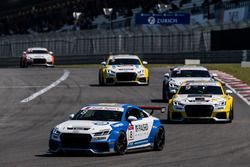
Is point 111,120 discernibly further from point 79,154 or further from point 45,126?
point 45,126

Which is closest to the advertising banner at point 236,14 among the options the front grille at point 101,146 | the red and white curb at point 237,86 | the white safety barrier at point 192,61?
the white safety barrier at point 192,61

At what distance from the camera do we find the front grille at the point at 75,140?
51.2 feet

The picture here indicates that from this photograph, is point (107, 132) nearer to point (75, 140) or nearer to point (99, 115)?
point (75, 140)

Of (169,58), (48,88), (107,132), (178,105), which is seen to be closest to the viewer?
(107,132)

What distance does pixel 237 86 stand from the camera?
1469 inches

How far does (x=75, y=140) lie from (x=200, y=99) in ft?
28.3

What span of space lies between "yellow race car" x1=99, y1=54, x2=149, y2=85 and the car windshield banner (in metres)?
35.5

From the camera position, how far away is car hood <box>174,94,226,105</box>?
2366 centimetres

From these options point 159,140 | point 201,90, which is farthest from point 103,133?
point 201,90

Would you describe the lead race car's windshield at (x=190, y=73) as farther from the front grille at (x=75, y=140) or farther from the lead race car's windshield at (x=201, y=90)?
the front grille at (x=75, y=140)

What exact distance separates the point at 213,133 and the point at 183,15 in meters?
53.8

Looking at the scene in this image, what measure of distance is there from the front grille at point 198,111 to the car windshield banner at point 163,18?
4989 centimetres

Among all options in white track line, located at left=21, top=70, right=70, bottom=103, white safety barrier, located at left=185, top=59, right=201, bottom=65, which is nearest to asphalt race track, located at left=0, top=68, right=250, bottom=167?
white track line, located at left=21, top=70, right=70, bottom=103

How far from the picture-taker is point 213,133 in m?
A: 21.0
